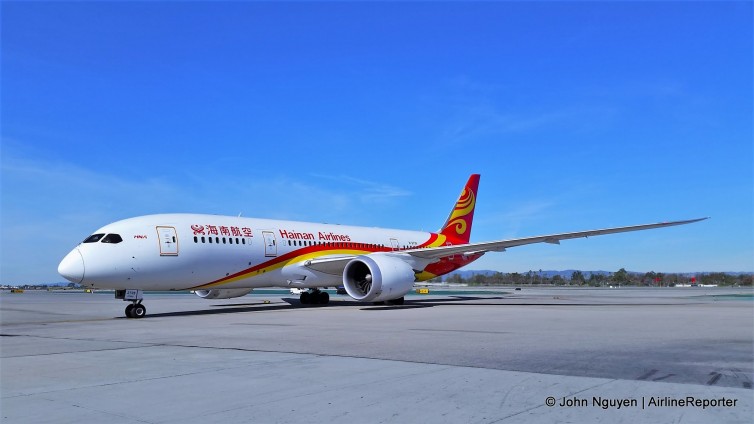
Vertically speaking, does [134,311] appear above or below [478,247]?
below

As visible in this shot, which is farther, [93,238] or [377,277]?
[377,277]

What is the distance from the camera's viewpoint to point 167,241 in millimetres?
19500

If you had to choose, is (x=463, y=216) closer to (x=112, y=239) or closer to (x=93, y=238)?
(x=112, y=239)

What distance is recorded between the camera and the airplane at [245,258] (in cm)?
1827

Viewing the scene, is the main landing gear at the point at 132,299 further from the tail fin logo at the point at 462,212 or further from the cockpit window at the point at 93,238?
the tail fin logo at the point at 462,212

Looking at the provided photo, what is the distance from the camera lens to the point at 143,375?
7.17 metres

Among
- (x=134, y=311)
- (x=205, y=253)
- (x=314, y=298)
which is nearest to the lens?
(x=134, y=311)

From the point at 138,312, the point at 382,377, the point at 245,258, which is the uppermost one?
the point at 245,258

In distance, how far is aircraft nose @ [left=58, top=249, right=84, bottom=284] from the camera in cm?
1739

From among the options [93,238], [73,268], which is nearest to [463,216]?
[93,238]

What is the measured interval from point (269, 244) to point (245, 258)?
1.40 metres

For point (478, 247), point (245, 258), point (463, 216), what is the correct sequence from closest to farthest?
point (245, 258) < point (478, 247) < point (463, 216)

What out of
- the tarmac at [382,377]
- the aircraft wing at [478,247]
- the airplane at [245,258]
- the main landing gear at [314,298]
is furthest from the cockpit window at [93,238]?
the main landing gear at [314,298]

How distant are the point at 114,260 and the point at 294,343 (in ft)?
32.8
